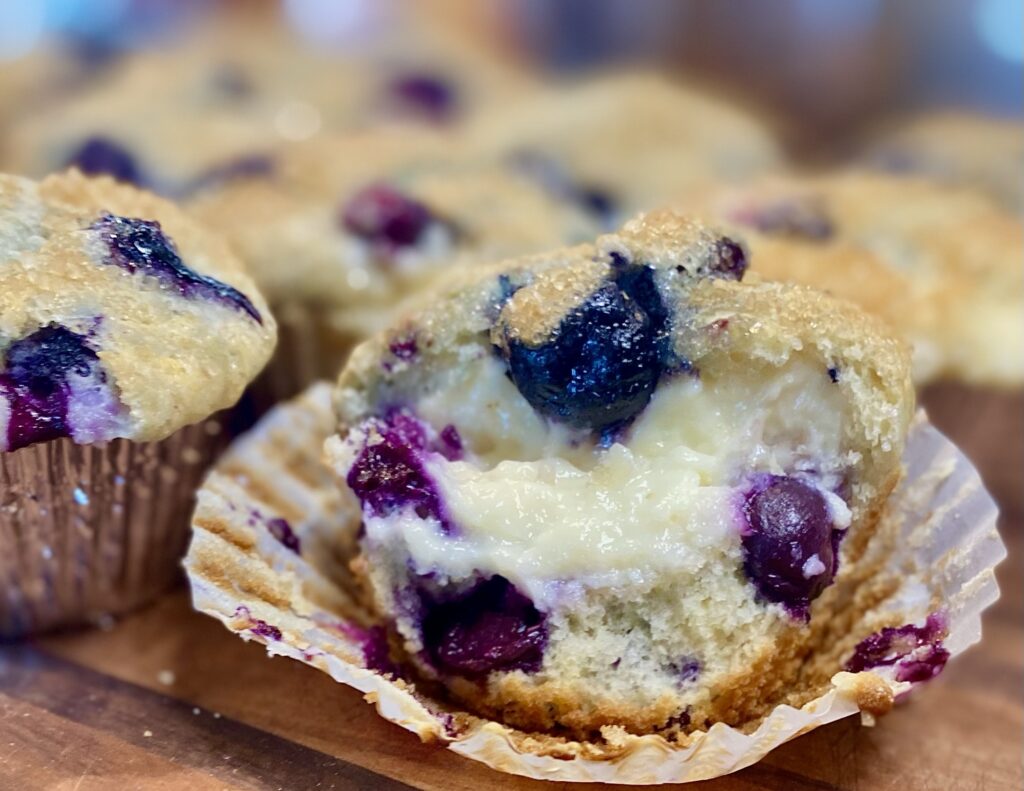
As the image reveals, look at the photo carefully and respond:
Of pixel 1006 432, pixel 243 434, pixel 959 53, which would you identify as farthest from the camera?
pixel 959 53

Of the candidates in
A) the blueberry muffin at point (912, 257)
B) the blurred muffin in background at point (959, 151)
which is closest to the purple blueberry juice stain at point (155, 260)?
the blueberry muffin at point (912, 257)

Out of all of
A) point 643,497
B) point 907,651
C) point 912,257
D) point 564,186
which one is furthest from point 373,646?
point 564,186

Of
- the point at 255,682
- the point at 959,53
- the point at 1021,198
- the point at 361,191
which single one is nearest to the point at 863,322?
the point at 255,682

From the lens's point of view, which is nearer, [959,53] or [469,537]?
[469,537]

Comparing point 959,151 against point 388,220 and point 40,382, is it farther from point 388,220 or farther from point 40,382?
point 40,382

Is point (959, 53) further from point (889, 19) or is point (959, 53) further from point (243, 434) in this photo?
point (243, 434)

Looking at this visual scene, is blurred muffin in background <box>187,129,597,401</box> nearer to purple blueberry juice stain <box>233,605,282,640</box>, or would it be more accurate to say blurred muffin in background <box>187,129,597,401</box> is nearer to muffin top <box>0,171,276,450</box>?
muffin top <box>0,171,276,450</box>

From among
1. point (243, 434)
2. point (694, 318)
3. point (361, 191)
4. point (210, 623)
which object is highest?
point (694, 318)

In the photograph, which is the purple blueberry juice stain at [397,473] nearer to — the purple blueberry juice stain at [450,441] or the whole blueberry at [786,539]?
the purple blueberry juice stain at [450,441]
